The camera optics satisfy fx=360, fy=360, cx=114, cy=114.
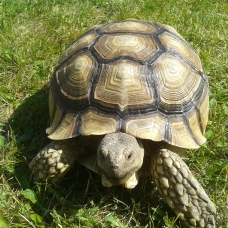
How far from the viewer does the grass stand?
8.30ft

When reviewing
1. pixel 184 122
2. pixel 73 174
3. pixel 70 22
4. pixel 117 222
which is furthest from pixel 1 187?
pixel 70 22

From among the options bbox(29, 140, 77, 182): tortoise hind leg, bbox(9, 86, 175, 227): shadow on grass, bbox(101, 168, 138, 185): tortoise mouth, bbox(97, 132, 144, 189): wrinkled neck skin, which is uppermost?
bbox(97, 132, 144, 189): wrinkled neck skin

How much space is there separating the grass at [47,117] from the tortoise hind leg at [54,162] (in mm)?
86

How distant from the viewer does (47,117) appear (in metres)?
3.28

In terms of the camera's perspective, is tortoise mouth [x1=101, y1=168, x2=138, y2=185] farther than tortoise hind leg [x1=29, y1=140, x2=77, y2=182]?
No

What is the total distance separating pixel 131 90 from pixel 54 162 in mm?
758

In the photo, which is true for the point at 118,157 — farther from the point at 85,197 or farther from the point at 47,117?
the point at 47,117

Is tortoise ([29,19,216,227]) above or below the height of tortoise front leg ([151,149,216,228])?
above

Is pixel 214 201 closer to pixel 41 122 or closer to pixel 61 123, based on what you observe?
pixel 61 123

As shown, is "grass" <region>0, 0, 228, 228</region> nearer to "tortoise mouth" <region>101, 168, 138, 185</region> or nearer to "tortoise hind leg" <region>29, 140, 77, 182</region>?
"tortoise hind leg" <region>29, 140, 77, 182</region>

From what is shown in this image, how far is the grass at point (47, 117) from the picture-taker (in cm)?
253

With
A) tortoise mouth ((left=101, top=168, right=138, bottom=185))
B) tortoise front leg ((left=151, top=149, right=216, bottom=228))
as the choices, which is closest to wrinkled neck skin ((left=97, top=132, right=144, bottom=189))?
tortoise mouth ((left=101, top=168, right=138, bottom=185))

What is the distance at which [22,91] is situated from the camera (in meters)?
3.58

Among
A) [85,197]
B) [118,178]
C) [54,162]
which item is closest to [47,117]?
[54,162]
